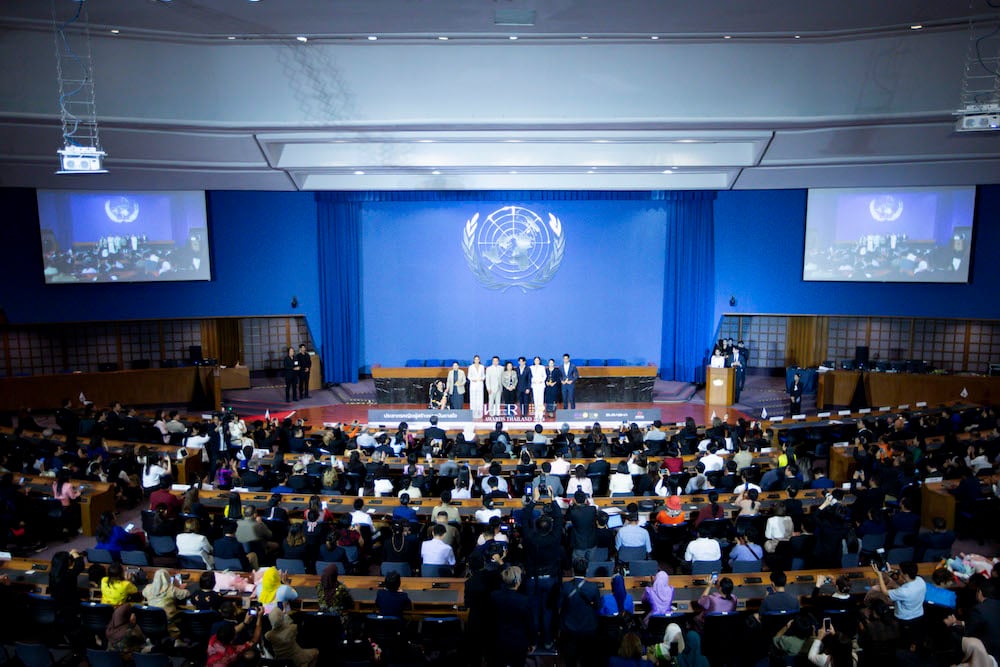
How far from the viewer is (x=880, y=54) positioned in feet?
40.1

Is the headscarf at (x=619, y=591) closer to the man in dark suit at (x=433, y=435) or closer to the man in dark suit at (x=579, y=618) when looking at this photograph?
the man in dark suit at (x=579, y=618)

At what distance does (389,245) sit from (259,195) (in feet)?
11.6

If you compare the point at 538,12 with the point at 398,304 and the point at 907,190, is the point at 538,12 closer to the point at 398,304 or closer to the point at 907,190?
the point at 398,304

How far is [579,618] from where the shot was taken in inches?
241

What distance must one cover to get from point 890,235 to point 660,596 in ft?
48.3

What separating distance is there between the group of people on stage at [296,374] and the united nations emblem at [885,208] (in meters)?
14.3

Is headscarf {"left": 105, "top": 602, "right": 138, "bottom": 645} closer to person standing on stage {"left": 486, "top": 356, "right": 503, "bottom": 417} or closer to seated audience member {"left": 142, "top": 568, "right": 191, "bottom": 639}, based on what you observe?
seated audience member {"left": 142, "top": 568, "right": 191, "bottom": 639}

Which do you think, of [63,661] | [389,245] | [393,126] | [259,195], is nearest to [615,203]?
[389,245]

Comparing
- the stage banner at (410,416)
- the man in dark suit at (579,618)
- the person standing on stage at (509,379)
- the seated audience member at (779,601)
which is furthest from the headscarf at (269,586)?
the person standing on stage at (509,379)

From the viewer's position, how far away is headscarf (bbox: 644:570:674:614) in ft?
20.7

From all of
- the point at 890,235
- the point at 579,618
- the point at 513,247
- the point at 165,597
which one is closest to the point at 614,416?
the point at 513,247

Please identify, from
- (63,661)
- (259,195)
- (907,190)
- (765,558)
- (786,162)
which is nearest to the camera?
(63,661)

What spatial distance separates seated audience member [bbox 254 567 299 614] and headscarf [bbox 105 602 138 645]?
106 centimetres

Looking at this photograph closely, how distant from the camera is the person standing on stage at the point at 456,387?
15.7 metres
